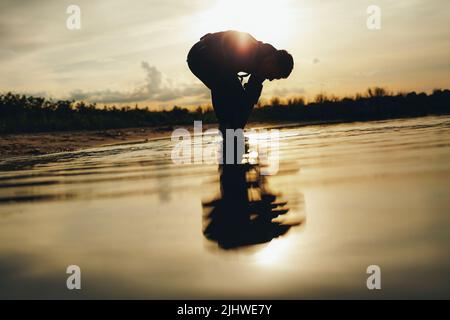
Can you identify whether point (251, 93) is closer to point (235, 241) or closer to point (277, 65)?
point (277, 65)

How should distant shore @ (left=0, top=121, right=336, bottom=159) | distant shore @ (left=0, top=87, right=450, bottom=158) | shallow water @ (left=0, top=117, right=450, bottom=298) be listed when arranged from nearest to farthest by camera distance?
shallow water @ (left=0, top=117, right=450, bottom=298)
distant shore @ (left=0, top=121, right=336, bottom=159)
distant shore @ (left=0, top=87, right=450, bottom=158)

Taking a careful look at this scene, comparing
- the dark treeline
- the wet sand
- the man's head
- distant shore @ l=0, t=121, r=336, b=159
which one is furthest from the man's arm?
the dark treeline

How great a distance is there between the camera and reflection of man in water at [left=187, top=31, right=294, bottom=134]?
278 inches

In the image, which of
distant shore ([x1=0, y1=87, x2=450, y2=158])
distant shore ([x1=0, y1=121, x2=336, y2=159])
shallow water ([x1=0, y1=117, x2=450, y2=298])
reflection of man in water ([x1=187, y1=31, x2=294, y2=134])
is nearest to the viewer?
shallow water ([x1=0, y1=117, x2=450, y2=298])

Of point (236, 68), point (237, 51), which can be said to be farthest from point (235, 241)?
point (237, 51)

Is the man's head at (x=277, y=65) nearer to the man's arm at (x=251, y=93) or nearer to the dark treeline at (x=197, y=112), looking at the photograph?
the man's arm at (x=251, y=93)

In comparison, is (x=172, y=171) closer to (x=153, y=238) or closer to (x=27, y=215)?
(x=27, y=215)

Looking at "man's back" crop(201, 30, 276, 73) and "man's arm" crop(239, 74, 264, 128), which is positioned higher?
"man's back" crop(201, 30, 276, 73)

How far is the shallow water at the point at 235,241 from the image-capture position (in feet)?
5.72

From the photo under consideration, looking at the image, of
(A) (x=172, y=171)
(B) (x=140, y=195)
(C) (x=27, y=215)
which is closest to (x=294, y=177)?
(B) (x=140, y=195)

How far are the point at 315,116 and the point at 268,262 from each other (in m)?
23.2

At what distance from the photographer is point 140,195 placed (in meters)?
3.87

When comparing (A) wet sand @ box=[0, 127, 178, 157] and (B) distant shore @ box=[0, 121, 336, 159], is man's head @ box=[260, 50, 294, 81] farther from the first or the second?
(A) wet sand @ box=[0, 127, 178, 157]

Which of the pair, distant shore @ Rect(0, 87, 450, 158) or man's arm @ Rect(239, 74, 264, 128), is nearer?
man's arm @ Rect(239, 74, 264, 128)
